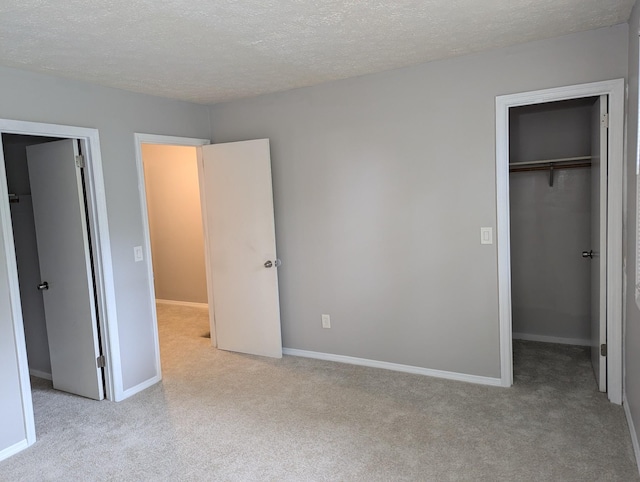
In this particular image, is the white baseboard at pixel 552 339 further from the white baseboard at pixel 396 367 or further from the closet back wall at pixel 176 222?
the closet back wall at pixel 176 222

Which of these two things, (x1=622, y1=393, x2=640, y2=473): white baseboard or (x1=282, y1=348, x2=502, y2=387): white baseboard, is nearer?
(x1=622, y1=393, x2=640, y2=473): white baseboard

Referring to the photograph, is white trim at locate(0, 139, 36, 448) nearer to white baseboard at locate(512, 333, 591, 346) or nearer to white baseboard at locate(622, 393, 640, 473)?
white baseboard at locate(622, 393, 640, 473)

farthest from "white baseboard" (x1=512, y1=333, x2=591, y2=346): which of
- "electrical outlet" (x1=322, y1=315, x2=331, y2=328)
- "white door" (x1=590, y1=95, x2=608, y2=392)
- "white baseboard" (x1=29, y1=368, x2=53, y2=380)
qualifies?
"white baseboard" (x1=29, y1=368, x2=53, y2=380)

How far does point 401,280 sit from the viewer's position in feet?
11.9

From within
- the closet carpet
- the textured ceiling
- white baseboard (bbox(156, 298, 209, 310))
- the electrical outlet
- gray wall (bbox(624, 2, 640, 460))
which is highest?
the textured ceiling

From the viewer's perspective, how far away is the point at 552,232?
4.18 metres

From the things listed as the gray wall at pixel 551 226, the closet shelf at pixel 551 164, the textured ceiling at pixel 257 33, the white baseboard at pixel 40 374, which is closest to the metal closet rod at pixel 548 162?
the closet shelf at pixel 551 164

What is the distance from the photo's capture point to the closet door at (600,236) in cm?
292

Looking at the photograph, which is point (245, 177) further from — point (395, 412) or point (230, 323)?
point (395, 412)

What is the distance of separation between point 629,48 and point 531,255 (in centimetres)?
206

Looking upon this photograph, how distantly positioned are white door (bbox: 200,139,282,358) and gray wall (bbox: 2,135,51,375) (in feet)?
4.79

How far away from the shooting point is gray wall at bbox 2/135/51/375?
387cm

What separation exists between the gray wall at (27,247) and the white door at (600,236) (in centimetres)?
419

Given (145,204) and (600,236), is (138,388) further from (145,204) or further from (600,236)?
(600,236)
